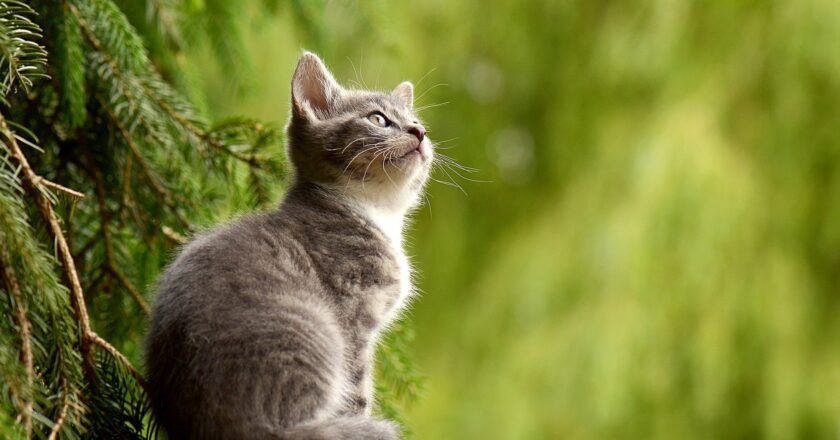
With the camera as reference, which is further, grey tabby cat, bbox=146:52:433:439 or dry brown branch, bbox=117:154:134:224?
dry brown branch, bbox=117:154:134:224

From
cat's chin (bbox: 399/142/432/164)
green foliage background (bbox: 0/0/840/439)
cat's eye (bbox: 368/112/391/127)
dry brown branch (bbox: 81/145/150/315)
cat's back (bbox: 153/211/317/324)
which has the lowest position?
green foliage background (bbox: 0/0/840/439)

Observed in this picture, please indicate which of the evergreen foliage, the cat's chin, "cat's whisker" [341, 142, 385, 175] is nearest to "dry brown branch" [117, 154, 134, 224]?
the evergreen foliage

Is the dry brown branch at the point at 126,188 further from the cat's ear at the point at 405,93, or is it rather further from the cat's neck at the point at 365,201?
the cat's ear at the point at 405,93

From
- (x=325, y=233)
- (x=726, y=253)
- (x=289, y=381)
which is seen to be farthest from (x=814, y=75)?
(x=289, y=381)

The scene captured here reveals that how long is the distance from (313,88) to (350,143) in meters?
0.18

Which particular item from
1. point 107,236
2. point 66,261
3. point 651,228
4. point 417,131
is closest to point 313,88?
Result: point 417,131

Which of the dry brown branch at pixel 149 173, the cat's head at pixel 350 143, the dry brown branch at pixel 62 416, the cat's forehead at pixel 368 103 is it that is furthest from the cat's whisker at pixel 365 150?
the dry brown branch at pixel 62 416

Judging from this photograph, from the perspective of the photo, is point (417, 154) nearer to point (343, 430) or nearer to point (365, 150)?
point (365, 150)

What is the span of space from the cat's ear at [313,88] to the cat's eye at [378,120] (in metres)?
0.10

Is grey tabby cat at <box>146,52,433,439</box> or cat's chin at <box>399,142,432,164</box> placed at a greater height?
cat's chin at <box>399,142,432,164</box>

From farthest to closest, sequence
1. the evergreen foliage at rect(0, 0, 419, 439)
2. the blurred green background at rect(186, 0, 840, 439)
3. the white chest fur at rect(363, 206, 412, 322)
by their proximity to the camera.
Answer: the blurred green background at rect(186, 0, 840, 439), the white chest fur at rect(363, 206, 412, 322), the evergreen foliage at rect(0, 0, 419, 439)

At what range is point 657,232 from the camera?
3791 mm

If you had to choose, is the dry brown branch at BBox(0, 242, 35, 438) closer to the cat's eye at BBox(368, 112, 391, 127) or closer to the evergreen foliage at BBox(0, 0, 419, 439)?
the evergreen foliage at BBox(0, 0, 419, 439)

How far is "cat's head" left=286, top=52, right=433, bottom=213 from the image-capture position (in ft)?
6.07
